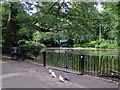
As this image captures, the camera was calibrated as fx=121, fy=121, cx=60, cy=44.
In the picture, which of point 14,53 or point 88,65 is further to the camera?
point 14,53

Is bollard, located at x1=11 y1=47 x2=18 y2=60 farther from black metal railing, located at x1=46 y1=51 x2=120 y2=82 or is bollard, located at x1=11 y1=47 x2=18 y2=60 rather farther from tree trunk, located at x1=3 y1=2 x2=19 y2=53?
black metal railing, located at x1=46 y1=51 x2=120 y2=82

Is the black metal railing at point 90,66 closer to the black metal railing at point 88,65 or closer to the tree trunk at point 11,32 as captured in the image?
the black metal railing at point 88,65

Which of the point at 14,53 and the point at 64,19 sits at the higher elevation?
the point at 64,19

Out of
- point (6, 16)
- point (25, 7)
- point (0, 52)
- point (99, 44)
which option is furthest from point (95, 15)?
point (99, 44)

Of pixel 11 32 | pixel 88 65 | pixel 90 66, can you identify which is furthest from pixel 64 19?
pixel 88 65

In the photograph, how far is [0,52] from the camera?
12.7m

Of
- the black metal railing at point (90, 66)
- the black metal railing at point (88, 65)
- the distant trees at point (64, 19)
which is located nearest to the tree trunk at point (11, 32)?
the distant trees at point (64, 19)

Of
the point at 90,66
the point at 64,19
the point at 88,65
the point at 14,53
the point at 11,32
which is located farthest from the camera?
the point at 11,32

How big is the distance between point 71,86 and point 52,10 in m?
8.63

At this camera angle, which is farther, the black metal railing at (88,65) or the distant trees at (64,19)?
the distant trees at (64,19)

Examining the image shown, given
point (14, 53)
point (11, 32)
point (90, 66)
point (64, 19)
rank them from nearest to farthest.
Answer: point (90, 66), point (14, 53), point (64, 19), point (11, 32)

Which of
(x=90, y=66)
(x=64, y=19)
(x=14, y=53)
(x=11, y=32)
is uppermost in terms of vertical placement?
(x=64, y=19)

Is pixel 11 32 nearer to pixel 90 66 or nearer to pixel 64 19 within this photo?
pixel 64 19

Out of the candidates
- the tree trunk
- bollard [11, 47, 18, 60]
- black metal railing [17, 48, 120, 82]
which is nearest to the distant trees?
the tree trunk
